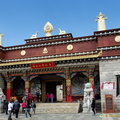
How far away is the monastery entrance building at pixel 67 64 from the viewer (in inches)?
617

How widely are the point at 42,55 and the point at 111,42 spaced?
7.13m

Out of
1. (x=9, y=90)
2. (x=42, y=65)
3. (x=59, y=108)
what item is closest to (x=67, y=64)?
(x=42, y=65)

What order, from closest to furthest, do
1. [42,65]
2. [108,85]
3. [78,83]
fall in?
[108,85] → [42,65] → [78,83]

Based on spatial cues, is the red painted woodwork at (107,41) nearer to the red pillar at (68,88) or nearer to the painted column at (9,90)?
the red pillar at (68,88)

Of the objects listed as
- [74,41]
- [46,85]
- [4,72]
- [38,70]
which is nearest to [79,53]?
[74,41]

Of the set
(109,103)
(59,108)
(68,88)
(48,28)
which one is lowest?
(59,108)

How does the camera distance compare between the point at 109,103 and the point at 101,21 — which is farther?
the point at 101,21

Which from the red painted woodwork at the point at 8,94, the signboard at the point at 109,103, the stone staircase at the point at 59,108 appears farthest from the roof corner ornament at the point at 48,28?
the signboard at the point at 109,103

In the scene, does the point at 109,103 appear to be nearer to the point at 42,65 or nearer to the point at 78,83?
the point at 78,83

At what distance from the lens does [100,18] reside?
1797 centimetres

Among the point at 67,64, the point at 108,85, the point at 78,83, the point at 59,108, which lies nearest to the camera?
the point at 108,85

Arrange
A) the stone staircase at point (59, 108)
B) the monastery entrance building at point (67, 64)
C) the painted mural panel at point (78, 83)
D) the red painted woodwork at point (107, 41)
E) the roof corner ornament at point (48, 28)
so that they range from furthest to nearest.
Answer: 1. the roof corner ornament at point (48, 28)
2. the painted mural panel at point (78, 83)
3. the red painted woodwork at point (107, 41)
4. the monastery entrance building at point (67, 64)
5. the stone staircase at point (59, 108)

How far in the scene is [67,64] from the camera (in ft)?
57.6

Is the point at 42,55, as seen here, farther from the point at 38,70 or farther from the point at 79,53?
the point at 79,53
